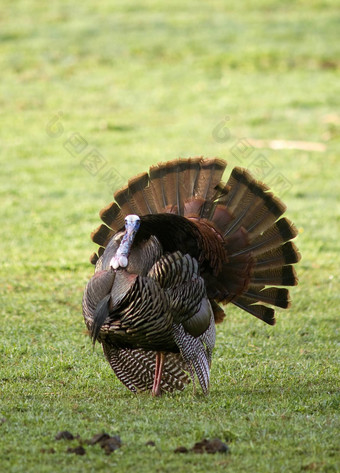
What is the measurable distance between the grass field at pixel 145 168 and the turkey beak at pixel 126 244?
40.5 inches

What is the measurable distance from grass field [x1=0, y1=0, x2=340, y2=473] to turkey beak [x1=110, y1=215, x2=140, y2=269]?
1029 millimetres

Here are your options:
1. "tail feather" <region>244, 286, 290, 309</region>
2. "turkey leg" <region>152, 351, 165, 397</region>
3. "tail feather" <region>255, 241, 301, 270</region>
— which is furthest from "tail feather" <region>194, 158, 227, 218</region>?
"turkey leg" <region>152, 351, 165, 397</region>

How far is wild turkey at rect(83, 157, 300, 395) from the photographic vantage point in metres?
6.11

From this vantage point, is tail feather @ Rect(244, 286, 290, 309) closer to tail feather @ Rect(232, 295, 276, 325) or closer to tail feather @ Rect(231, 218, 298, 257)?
tail feather @ Rect(232, 295, 276, 325)

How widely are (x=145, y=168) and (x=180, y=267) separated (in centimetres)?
876

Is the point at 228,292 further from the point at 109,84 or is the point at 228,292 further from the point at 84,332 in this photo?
the point at 109,84

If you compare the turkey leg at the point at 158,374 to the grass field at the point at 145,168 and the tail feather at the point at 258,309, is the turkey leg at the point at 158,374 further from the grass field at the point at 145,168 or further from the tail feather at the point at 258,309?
the tail feather at the point at 258,309

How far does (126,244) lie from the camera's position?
20.4ft

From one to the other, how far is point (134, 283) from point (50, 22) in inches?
749

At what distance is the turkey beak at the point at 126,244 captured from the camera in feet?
20.0

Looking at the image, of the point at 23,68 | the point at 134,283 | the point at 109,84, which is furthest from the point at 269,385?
the point at 23,68

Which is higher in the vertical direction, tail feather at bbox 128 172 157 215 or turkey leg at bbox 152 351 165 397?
tail feather at bbox 128 172 157 215

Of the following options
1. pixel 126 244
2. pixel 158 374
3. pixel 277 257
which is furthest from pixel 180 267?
pixel 277 257

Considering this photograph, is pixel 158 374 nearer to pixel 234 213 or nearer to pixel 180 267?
pixel 180 267
